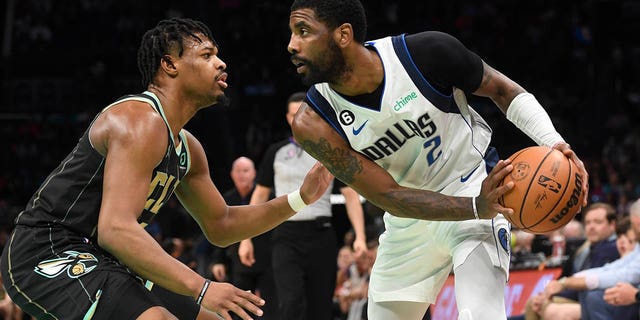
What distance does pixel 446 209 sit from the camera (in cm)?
412

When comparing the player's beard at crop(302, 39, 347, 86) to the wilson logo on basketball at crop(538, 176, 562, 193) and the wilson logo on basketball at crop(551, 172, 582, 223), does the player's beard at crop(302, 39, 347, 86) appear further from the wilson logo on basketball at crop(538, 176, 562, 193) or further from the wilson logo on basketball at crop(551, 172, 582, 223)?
the wilson logo on basketball at crop(551, 172, 582, 223)

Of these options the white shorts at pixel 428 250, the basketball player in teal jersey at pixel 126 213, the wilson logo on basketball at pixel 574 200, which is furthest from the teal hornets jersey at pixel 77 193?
the wilson logo on basketball at pixel 574 200

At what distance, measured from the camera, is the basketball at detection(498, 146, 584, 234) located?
3.91 m

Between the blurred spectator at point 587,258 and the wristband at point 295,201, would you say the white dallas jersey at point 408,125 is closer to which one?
the wristband at point 295,201

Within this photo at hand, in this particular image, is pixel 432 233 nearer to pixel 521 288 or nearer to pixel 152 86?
pixel 152 86

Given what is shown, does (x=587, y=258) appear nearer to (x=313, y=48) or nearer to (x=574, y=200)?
(x=574, y=200)

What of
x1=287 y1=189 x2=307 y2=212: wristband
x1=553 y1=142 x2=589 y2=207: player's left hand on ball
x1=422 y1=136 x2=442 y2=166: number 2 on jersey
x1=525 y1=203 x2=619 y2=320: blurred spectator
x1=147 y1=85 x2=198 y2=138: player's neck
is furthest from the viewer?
x1=525 y1=203 x2=619 y2=320: blurred spectator

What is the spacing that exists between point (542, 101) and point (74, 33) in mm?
9883

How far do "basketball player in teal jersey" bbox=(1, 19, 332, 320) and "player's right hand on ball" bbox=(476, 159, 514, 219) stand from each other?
45.6 inches

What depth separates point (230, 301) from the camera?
3531 mm

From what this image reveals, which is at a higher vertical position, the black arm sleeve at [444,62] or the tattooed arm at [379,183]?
the black arm sleeve at [444,62]

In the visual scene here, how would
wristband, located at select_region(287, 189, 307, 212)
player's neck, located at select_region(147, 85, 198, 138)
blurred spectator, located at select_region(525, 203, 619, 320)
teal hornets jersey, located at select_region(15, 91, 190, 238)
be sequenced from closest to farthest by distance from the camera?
1. teal hornets jersey, located at select_region(15, 91, 190, 238)
2. player's neck, located at select_region(147, 85, 198, 138)
3. wristband, located at select_region(287, 189, 307, 212)
4. blurred spectator, located at select_region(525, 203, 619, 320)

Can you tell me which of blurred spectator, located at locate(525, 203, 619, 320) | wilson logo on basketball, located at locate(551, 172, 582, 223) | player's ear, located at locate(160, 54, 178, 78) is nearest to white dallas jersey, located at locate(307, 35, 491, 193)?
wilson logo on basketball, located at locate(551, 172, 582, 223)

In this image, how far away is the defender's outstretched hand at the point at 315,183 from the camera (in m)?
4.70
